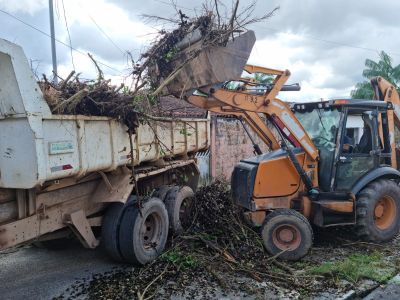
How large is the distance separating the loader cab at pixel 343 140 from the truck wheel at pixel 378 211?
270mm

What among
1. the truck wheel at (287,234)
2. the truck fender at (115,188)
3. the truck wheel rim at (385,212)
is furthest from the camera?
the truck wheel rim at (385,212)

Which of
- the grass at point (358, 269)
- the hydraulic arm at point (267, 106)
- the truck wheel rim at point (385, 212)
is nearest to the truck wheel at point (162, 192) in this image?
the hydraulic arm at point (267, 106)

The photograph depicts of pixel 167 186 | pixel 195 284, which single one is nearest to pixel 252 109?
pixel 167 186

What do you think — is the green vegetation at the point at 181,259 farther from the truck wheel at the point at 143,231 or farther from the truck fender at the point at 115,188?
the truck fender at the point at 115,188

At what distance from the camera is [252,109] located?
20.2 feet

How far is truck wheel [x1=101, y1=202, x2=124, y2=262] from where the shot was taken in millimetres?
5555

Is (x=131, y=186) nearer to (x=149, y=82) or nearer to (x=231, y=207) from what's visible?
(x=149, y=82)

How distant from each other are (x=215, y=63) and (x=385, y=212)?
3.60 meters

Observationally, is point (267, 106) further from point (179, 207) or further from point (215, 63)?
point (179, 207)

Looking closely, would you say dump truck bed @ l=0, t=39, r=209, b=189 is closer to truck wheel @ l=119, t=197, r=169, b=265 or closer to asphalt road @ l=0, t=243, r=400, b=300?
truck wheel @ l=119, t=197, r=169, b=265

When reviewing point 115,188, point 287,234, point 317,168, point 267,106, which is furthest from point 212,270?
point 267,106

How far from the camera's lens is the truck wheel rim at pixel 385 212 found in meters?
6.61

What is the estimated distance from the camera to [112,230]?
5.54 m

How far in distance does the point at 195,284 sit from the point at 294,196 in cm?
228
